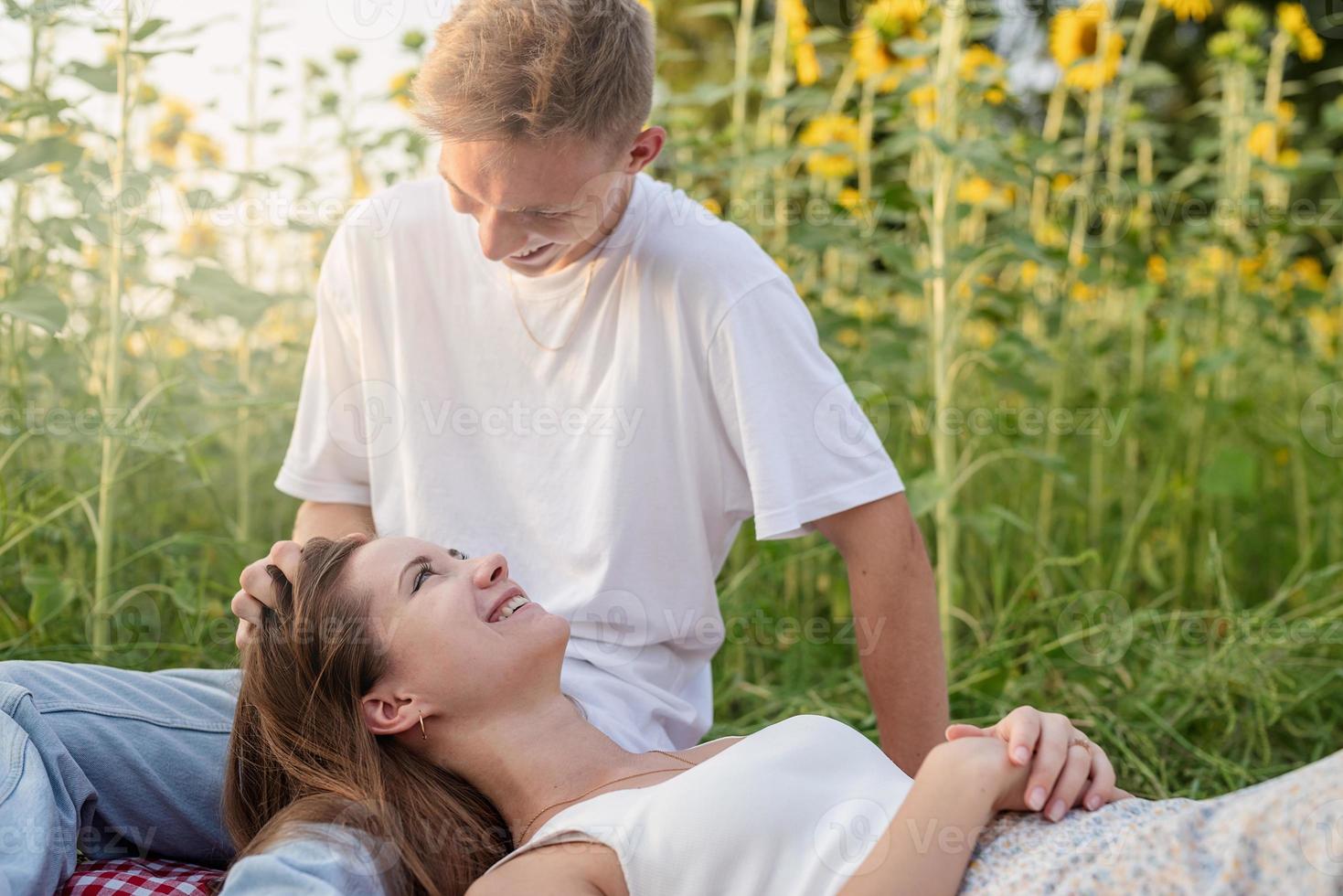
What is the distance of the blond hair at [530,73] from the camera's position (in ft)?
4.45

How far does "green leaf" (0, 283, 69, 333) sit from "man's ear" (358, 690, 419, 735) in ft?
2.42

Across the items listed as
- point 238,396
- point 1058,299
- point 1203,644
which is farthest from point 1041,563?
point 238,396

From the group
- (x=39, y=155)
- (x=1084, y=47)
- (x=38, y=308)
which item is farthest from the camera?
(x=1084, y=47)

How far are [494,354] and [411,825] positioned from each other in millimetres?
637

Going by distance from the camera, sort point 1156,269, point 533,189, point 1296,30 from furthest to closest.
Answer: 1. point 1296,30
2. point 1156,269
3. point 533,189

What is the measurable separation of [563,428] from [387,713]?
0.45 m

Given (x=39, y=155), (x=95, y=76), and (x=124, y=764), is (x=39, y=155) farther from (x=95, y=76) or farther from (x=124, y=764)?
(x=124, y=764)

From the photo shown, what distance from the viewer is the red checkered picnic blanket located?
1291 millimetres

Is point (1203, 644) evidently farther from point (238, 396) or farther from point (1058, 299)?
point (238, 396)

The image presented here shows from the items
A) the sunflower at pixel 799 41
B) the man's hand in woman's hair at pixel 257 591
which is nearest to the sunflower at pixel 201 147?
the sunflower at pixel 799 41

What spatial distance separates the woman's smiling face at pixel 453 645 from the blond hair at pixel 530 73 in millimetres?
481

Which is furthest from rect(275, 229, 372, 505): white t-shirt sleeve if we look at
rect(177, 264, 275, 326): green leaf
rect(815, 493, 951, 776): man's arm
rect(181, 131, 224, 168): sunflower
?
rect(181, 131, 224, 168): sunflower

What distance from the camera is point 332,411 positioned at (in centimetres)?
174

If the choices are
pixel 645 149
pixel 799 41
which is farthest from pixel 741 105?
pixel 645 149
